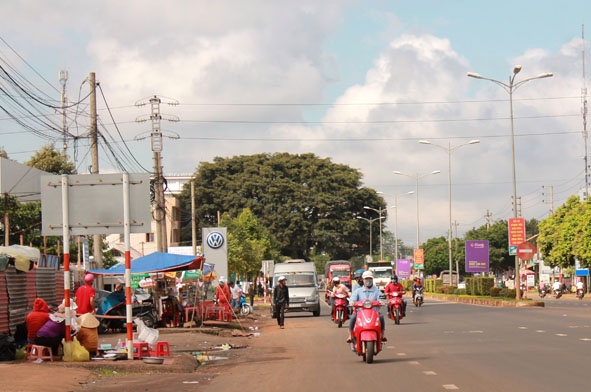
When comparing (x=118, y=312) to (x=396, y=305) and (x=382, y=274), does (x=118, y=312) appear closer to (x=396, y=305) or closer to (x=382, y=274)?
(x=396, y=305)

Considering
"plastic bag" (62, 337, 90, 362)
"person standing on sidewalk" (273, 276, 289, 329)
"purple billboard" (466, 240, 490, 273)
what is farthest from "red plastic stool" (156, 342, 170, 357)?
"purple billboard" (466, 240, 490, 273)

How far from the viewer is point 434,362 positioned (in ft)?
51.0

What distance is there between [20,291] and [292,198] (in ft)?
215

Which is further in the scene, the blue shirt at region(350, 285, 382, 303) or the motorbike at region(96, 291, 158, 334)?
the motorbike at region(96, 291, 158, 334)

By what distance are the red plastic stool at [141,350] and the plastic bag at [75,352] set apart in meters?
0.99

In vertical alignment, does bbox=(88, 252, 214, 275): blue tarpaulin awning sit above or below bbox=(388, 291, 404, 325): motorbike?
above

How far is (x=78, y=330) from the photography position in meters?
17.1

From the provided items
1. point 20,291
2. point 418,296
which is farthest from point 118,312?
point 418,296

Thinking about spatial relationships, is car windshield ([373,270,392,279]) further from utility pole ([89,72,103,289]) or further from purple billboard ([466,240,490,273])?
utility pole ([89,72,103,289])

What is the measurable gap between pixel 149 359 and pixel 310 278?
81.9ft

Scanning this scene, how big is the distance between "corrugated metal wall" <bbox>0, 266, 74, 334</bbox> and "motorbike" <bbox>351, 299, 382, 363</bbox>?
8.04 meters

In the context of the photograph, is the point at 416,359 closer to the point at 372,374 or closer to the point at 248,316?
the point at 372,374

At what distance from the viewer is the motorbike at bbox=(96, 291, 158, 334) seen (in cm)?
2773

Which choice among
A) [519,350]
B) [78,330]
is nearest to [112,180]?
[78,330]
